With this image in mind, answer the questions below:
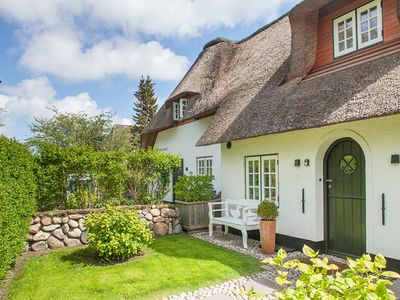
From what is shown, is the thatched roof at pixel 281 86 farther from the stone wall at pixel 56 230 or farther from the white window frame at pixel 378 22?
the stone wall at pixel 56 230

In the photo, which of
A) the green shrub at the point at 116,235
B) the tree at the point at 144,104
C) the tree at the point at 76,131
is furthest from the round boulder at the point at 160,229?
the tree at the point at 144,104

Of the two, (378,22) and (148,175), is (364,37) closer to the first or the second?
(378,22)

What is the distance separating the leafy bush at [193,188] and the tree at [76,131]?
16.3 metres

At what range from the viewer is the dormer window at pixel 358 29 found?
6824mm

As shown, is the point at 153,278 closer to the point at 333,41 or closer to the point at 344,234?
the point at 344,234

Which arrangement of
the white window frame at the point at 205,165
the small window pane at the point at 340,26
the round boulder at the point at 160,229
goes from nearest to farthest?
the small window pane at the point at 340,26
the round boulder at the point at 160,229
the white window frame at the point at 205,165

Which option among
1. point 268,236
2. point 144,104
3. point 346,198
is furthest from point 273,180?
point 144,104

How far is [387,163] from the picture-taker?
5832 mm

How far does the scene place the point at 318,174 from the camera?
7184 millimetres

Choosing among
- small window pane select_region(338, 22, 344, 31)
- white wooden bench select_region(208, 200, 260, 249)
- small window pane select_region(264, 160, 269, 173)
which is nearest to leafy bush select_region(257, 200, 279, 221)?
white wooden bench select_region(208, 200, 260, 249)

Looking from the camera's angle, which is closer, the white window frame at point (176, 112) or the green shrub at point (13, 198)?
the green shrub at point (13, 198)

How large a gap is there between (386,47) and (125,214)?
6907 millimetres

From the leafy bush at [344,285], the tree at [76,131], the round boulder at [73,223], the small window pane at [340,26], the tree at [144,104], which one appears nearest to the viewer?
the leafy bush at [344,285]

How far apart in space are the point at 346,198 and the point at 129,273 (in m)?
4.99
